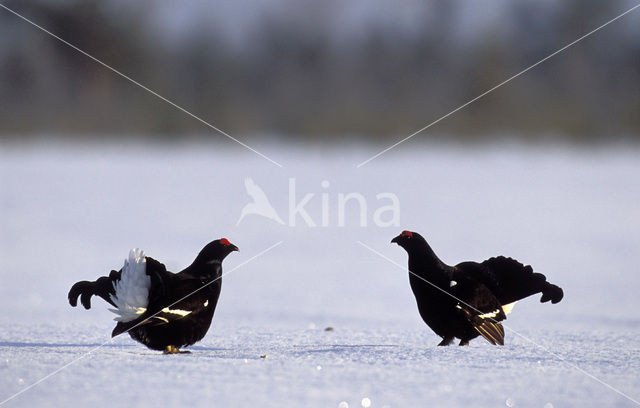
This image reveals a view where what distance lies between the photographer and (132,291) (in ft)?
10.3

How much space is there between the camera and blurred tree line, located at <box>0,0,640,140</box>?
15.5m

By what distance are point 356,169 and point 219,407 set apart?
9.58m

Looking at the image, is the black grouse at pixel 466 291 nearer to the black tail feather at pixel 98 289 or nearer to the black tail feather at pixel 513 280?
the black tail feather at pixel 513 280

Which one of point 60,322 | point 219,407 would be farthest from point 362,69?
point 219,407

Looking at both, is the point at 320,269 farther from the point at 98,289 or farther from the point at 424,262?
the point at 98,289

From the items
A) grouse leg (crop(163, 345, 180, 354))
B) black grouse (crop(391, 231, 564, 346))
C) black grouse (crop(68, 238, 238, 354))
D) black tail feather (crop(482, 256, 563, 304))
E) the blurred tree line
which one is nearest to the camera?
black grouse (crop(68, 238, 238, 354))

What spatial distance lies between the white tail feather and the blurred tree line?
11.6 m

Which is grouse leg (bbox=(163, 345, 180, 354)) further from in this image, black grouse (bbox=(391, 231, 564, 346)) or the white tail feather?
black grouse (bbox=(391, 231, 564, 346))

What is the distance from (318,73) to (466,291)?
14775mm

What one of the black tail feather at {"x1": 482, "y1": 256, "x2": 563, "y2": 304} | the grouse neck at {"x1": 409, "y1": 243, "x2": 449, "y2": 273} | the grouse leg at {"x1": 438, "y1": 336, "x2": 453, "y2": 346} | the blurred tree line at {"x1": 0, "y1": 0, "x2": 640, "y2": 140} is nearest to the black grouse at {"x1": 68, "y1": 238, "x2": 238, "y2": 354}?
the grouse neck at {"x1": 409, "y1": 243, "x2": 449, "y2": 273}

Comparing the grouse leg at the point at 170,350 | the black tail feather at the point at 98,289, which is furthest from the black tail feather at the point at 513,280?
the black tail feather at the point at 98,289

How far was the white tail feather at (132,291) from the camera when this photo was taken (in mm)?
3123

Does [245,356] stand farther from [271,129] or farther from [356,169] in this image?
[271,129]

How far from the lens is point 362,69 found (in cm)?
1811
